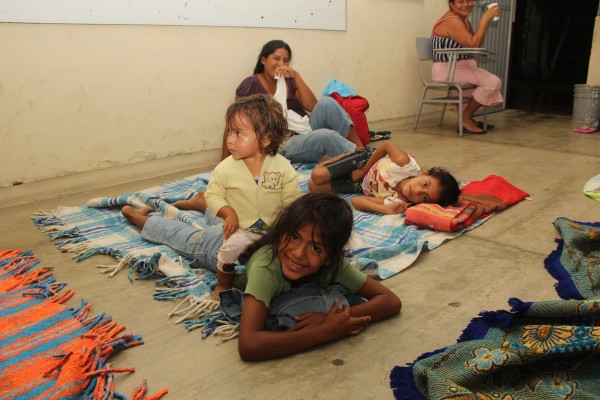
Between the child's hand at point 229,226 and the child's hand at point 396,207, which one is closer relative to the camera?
the child's hand at point 229,226

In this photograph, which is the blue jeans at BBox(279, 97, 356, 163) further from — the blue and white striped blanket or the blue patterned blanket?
the blue patterned blanket

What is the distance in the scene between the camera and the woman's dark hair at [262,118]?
1855 millimetres

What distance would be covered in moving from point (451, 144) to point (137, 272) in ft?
10.8

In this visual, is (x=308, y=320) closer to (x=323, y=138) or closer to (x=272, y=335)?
(x=272, y=335)

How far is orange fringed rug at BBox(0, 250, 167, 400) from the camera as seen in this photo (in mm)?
1317

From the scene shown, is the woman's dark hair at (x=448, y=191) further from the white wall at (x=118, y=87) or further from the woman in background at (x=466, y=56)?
the woman in background at (x=466, y=56)

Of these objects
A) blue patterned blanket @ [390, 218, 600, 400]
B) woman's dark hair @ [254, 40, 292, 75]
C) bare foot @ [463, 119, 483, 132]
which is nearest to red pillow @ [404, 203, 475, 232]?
blue patterned blanket @ [390, 218, 600, 400]

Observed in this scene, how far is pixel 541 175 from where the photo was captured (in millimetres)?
3357

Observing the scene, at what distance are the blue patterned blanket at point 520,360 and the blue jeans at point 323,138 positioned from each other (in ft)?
6.47

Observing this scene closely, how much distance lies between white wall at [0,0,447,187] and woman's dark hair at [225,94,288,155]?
1843mm

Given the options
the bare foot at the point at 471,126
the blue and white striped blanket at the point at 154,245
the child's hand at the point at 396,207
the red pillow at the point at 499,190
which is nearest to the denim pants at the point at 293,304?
the blue and white striped blanket at the point at 154,245

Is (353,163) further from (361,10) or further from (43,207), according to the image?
(361,10)

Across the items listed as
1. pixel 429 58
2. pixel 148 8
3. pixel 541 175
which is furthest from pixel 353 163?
pixel 429 58

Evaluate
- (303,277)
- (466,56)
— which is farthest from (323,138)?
(466,56)
